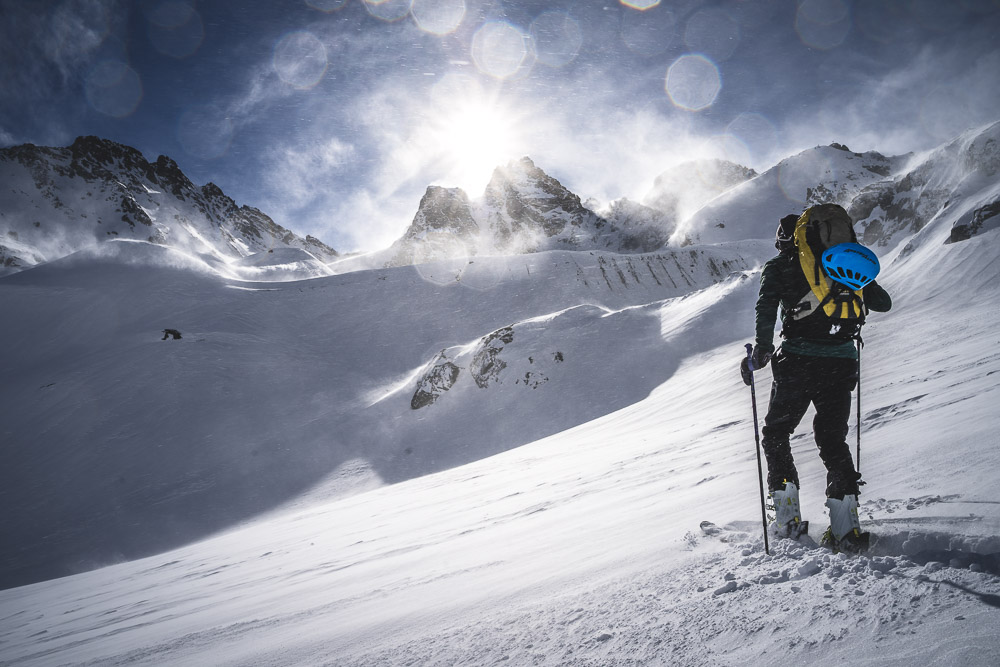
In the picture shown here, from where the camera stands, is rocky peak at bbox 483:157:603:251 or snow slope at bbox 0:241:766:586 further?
rocky peak at bbox 483:157:603:251

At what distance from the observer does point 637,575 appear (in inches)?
97.3

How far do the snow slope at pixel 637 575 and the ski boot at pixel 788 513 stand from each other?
0.56 ft

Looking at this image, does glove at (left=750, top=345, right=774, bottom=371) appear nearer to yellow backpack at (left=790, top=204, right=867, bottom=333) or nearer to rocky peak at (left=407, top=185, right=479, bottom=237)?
yellow backpack at (left=790, top=204, right=867, bottom=333)

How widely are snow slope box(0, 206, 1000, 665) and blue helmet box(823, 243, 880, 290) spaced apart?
4.09 feet

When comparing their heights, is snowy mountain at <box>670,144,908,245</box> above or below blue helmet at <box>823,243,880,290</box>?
above

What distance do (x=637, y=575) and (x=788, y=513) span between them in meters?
1.09

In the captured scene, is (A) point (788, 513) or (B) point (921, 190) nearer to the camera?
(A) point (788, 513)

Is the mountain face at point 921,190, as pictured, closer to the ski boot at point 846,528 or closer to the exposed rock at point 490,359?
the exposed rock at point 490,359

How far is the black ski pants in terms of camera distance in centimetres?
263

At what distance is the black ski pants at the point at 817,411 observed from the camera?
8.64ft

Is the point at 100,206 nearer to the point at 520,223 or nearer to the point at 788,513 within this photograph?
the point at 520,223

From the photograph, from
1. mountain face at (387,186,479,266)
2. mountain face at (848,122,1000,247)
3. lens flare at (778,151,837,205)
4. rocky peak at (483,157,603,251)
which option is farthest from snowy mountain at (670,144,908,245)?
mountain face at (387,186,479,266)

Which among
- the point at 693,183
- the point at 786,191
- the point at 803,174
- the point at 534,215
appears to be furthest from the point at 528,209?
the point at 803,174

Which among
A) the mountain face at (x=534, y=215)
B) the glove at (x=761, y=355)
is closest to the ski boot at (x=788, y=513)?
the glove at (x=761, y=355)
